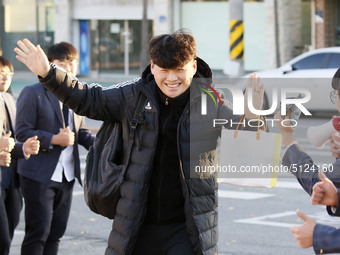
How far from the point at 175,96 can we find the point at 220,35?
2719 cm

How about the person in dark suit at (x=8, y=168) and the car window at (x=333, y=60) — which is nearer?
the person in dark suit at (x=8, y=168)

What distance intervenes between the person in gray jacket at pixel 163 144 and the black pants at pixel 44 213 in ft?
5.68

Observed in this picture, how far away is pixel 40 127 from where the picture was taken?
245 inches

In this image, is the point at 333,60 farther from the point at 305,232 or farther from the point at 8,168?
the point at 305,232

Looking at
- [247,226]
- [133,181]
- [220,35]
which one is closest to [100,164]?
[133,181]

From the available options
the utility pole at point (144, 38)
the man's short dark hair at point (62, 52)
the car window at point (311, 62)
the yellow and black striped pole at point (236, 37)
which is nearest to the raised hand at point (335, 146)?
the man's short dark hair at point (62, 52)

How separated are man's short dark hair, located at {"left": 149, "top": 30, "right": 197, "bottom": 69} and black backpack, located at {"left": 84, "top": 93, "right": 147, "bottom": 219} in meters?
0.27

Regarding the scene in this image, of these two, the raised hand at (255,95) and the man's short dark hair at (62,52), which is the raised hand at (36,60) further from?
the man's short dark hair at (62,52)

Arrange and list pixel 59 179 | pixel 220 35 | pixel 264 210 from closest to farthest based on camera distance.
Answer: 1. pixel 59 179
2. pixel 264 210
3. pixel 220 35

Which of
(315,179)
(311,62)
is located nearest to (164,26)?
(311,62)

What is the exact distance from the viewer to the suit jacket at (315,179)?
126 inches

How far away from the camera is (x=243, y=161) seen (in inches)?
166

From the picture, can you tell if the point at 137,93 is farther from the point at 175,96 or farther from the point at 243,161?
the point at 243,161

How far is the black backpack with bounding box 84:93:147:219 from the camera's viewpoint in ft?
14.3
